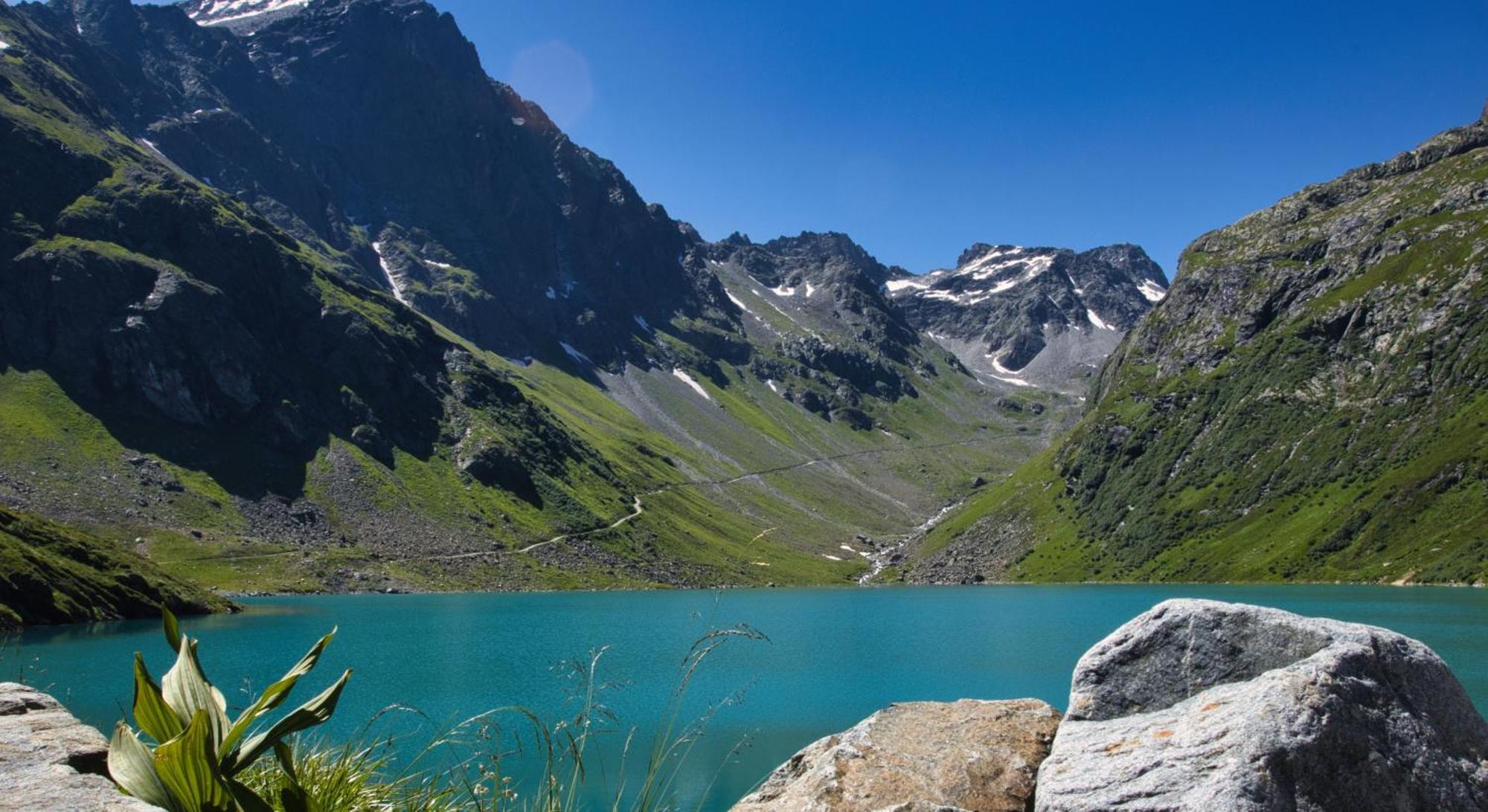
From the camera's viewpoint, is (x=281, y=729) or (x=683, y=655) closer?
(x=281, y=729)

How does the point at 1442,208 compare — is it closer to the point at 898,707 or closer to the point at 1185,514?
the point at 1185,514

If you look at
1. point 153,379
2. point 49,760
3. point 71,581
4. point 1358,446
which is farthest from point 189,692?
point 153,379

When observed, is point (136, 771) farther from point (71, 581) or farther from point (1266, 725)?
point (71, 581)

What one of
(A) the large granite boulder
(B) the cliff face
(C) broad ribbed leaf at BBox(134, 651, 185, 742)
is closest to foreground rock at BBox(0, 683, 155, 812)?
(C) broad ribbed leaf at BBox(134, 651, 185, 742)

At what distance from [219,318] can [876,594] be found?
147961 millimetres

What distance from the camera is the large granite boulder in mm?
6707

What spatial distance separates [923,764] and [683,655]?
54.1m

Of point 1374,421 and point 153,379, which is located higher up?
point 153,379

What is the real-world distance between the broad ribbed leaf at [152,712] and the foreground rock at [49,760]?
289mm

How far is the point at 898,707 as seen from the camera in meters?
11.3

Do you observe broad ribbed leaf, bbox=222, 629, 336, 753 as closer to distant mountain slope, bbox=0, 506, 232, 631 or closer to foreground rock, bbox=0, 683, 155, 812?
foreground rock, bbox=0, 683, 155, 812

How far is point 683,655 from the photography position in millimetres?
61125

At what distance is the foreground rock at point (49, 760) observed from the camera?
12.4 feet

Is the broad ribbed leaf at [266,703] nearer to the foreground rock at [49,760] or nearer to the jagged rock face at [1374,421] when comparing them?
the foreground rock at [49,760]
